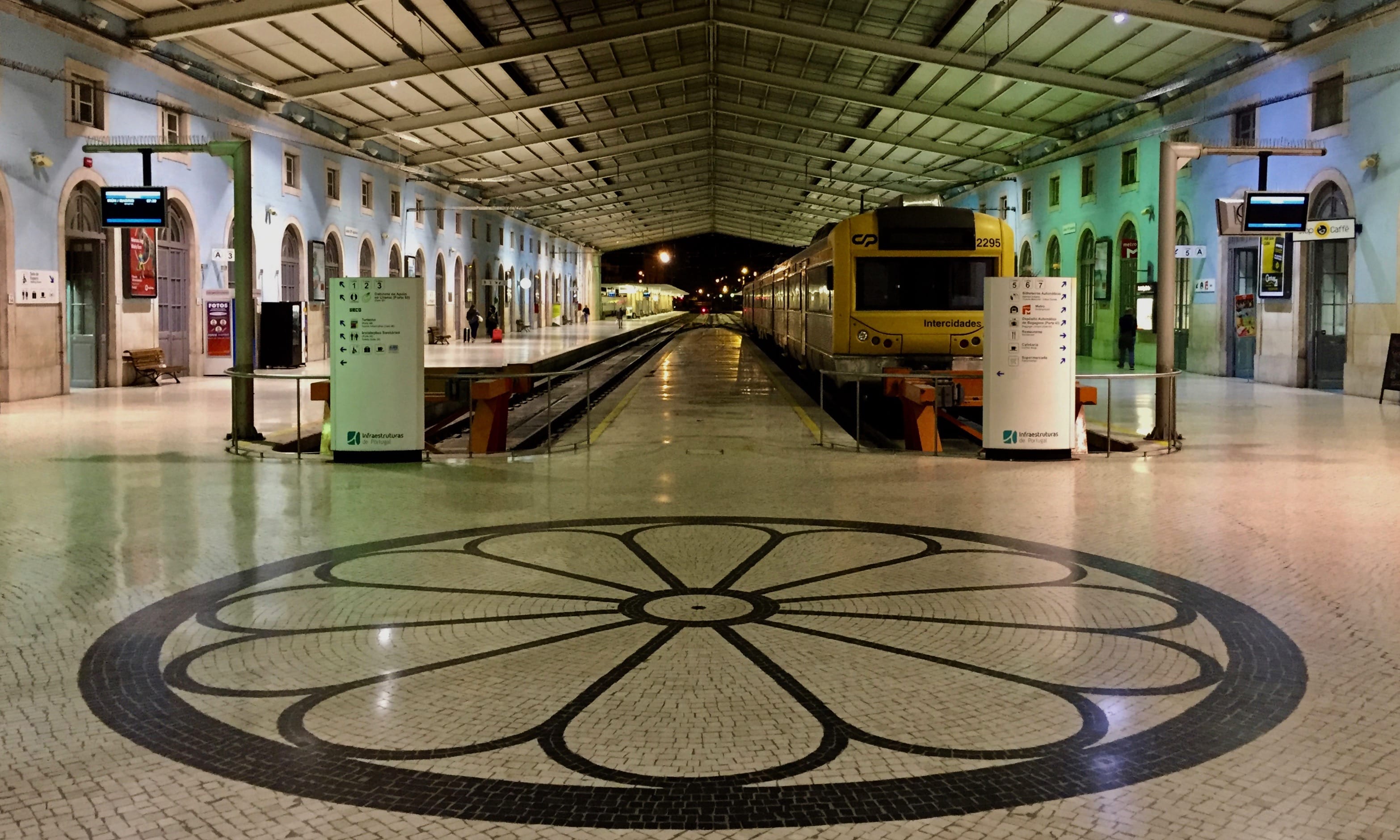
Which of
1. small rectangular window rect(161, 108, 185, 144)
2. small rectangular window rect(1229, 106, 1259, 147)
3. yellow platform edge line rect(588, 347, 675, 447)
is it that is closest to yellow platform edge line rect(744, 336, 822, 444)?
yellow platform edge line rect(588, 347, 675, 447)

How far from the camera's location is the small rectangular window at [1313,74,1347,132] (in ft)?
70.5

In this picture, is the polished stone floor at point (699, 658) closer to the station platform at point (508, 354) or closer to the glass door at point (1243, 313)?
the station platform at point (508, 354)

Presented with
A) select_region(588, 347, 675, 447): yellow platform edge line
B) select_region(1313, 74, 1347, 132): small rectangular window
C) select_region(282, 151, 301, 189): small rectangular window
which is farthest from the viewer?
select_region(282, 151, 301, 189): small rectangular window

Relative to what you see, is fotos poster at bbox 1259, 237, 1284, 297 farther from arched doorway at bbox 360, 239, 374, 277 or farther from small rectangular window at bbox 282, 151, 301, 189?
arched doorway at bbox 360, 239, 374, 277

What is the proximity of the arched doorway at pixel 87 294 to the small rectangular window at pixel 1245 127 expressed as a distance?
75.3 feet

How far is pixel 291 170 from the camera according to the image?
3081cm

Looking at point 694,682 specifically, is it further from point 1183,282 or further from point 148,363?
point 1183,282

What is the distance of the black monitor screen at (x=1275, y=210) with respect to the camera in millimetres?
16453

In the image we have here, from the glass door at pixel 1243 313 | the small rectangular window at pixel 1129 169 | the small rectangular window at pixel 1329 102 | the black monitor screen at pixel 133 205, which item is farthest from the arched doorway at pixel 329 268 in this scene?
the small rectangular window at pixel 1329 102

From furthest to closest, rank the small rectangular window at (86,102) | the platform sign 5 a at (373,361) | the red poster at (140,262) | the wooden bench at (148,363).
→ the wooden bench at (148,363), the red poster at (140,262), the small rectangular window at (86,102), the platform sign 5 a at (373,361)

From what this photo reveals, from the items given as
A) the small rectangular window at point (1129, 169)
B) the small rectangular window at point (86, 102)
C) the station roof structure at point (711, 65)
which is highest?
the station roof structure at point (711, 65)

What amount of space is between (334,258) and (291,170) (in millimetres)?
4125

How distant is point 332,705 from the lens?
187 inches

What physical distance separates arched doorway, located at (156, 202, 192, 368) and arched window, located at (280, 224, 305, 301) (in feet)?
15.9
